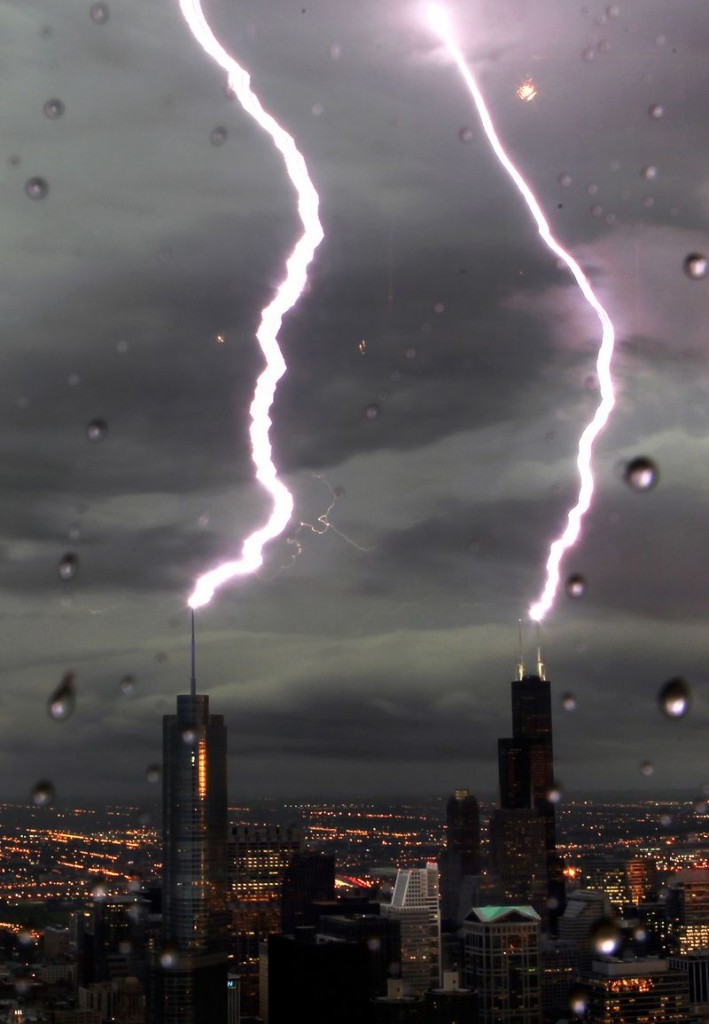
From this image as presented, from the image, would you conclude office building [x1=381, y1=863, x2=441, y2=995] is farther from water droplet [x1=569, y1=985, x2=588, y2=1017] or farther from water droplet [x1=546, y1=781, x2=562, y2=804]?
water droplet [x1=546, y1=781, x2=562, y2=804]

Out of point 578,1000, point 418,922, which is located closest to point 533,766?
point 418,922

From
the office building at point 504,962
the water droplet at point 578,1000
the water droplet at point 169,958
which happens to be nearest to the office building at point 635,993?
the water droplet at point 578,1000

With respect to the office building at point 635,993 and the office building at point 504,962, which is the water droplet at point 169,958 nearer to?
the office building at point 504,962

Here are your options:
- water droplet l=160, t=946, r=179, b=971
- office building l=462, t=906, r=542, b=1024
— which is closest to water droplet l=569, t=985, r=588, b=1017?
office building l=462, t=906, r=542, b=1024

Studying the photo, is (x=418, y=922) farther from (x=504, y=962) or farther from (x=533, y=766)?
(x=533, y=766)

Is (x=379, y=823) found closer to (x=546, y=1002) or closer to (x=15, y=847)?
(x=546, y=1002)

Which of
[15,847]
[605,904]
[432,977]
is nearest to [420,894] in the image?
[432,977]
